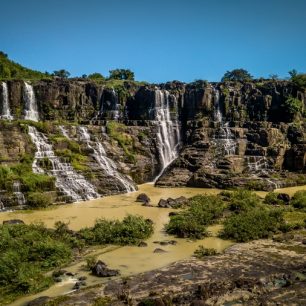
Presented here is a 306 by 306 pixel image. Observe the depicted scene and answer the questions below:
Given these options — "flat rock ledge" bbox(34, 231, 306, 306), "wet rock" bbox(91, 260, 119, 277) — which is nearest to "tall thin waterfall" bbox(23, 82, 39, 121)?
"wet rock" bbox(91, 260, 119, 277)

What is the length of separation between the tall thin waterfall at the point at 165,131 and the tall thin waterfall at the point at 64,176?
1421 cm

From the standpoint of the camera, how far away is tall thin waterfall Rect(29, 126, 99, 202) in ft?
103

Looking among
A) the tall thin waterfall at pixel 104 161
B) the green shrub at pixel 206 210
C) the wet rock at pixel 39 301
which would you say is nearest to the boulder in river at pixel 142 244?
the green shrub at pixel 206 210

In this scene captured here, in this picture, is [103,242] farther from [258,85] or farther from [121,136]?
[258,85]

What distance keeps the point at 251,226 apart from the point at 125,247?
6.14 metres

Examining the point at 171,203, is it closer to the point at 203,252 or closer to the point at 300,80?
the point at 203,252

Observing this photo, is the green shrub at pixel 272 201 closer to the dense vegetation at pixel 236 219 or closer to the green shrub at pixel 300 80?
the dense vegetation at pixel 236 219

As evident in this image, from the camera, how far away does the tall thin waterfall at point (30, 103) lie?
50844 mm

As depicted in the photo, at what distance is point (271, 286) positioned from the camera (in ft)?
43.2

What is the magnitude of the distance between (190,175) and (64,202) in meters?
15.3

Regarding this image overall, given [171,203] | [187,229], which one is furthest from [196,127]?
[187,229]

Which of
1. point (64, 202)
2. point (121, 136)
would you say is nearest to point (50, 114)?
point (121, 136)

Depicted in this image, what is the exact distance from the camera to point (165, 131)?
50.4m

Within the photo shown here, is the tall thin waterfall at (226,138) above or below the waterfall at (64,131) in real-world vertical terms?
below
